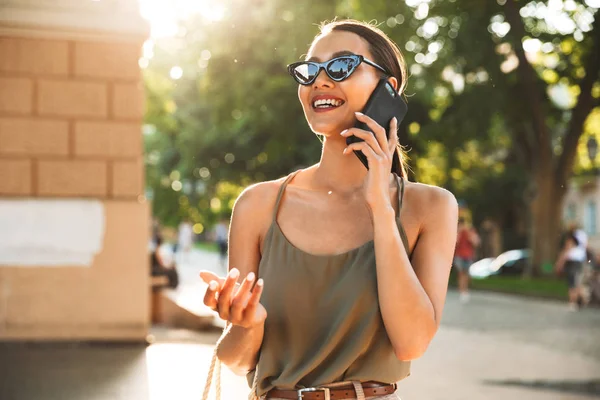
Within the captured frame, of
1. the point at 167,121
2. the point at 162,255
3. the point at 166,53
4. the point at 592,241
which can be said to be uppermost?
the point at 166,53

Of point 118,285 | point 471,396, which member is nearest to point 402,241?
point 471,396

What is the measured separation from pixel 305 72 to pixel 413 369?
860 centimetres

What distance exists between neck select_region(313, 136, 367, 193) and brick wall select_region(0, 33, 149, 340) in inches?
370

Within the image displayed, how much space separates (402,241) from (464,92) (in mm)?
20547

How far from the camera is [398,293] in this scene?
2201 mm

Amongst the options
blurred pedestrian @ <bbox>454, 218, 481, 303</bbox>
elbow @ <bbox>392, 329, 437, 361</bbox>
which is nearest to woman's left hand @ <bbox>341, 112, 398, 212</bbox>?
elbow @ <bbox>392, 329, 437, 361</bbox>

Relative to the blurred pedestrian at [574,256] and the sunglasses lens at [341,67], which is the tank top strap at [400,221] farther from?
the blurred pedestrian at [574,256]

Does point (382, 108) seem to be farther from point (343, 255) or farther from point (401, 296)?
point (401, 296)

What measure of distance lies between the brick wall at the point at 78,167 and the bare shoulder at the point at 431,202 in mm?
9570

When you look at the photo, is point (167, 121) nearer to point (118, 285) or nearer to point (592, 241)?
point (118, 285)

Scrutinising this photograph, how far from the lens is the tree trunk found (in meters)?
27.1

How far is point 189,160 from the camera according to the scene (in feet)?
114

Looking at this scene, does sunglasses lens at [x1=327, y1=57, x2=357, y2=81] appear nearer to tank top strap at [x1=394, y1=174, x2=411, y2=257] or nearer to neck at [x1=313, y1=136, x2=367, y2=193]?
neck at [x1=313, y1=136, x2=367, y2=193]

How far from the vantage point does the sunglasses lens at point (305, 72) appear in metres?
2.39
